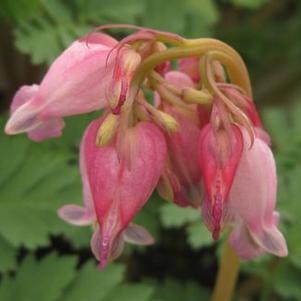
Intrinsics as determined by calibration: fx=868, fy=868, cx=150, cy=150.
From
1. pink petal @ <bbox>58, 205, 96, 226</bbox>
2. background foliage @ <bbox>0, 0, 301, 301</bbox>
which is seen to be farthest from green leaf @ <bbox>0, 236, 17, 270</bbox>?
pink petal @ <bbox>58, 205, 96, 226</bbox>

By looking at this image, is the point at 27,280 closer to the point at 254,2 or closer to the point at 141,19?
the point at 141,19

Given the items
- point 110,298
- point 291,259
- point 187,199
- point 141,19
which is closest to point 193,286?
point 291,259

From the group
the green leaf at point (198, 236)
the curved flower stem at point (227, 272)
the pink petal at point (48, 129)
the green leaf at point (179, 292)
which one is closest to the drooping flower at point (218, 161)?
the pink petal at point (48, 129)

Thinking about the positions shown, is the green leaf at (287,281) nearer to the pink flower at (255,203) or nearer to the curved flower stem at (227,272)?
the curved flower stem at (227,272)

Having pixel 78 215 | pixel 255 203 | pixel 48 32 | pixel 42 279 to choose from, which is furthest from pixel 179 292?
pixel 255 203

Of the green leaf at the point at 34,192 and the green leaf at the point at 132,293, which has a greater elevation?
the green leaf at the point at 34,192

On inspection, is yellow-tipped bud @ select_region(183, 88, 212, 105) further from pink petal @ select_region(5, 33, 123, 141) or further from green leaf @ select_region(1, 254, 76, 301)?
green leaf @ select_region(1, 254, 76, 301)
